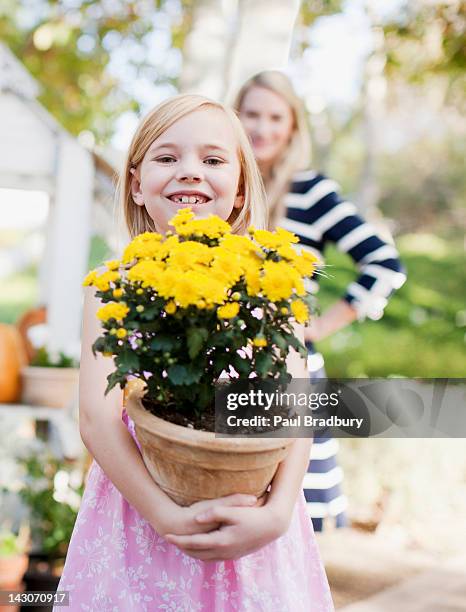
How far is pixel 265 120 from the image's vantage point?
92.7 inches

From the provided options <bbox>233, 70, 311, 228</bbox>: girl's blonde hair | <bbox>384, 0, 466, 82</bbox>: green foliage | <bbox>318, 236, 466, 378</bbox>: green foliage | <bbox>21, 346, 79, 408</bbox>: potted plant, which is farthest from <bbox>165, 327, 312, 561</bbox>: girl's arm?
<bbox>318, 236, 466, 378</bbox>: green foliage

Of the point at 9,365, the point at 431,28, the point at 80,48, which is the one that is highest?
the point at 80,48

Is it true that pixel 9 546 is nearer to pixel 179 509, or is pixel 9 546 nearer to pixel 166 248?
pixel 179 509

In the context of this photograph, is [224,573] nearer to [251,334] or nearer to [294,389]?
[294,389]

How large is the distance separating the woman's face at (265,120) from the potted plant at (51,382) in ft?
3.85

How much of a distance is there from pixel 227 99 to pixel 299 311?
202cm

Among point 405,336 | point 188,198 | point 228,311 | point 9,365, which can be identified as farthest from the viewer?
point 405,336

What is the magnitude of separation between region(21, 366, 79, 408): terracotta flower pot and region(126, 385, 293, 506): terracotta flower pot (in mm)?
1911

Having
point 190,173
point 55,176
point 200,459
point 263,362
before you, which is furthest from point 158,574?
point 55,176

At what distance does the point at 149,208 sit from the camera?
54.8 inches

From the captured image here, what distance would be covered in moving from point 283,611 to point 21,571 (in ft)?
6.34

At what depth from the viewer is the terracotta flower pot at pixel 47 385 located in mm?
2938

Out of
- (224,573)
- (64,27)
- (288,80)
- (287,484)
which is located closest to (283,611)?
(224,573)

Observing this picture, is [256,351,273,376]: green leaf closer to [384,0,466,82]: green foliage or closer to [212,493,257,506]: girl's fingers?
[212,493,257,506]: girl's fingers
